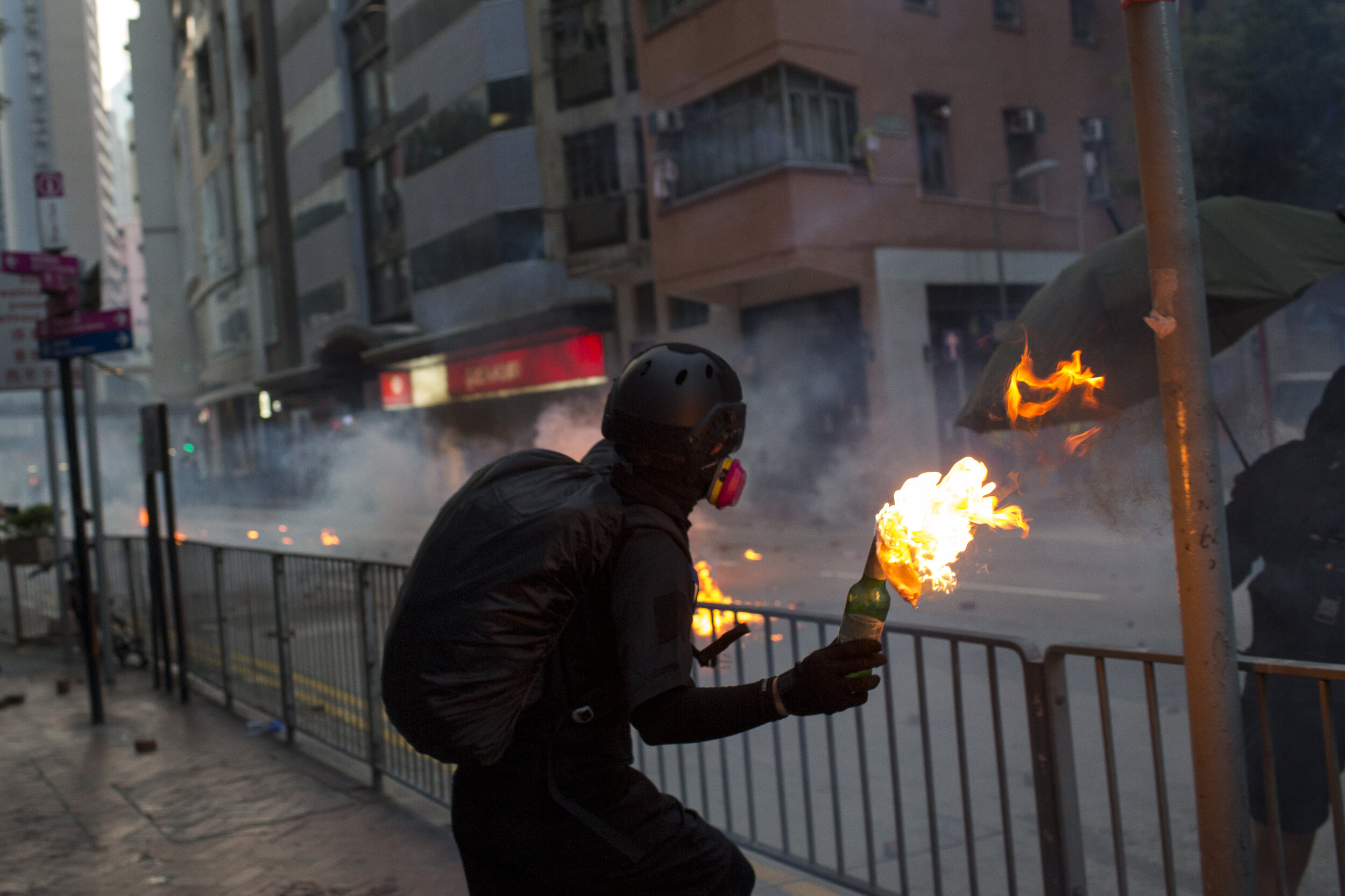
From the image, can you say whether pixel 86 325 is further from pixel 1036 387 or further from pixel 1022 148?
pixel 1022 148

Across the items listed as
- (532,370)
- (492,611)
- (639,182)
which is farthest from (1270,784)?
(532,370)

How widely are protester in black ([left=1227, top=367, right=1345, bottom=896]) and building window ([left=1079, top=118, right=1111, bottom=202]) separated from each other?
20.1 metres

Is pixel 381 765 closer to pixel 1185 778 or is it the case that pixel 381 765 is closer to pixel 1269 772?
pixel 1185 778

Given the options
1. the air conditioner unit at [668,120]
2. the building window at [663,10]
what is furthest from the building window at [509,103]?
the air conditioner unit at [668,120]

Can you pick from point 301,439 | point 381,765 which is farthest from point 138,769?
point 301,439

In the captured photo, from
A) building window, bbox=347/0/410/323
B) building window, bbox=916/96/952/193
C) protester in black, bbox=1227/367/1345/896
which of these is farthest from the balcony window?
building window, bbox=347/0/410/323

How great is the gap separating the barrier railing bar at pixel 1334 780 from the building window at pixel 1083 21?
22288 millimetres

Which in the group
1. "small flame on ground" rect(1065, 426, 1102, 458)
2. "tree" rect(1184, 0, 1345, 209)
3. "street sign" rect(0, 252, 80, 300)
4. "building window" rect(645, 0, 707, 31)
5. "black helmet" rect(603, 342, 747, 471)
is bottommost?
"small flame on ground" rect(1065, 426, 1102, 458)

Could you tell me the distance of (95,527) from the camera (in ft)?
29.3

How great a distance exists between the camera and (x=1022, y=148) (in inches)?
859

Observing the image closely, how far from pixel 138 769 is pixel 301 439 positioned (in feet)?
127

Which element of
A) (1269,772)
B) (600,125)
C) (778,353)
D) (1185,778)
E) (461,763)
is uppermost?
(600,125)

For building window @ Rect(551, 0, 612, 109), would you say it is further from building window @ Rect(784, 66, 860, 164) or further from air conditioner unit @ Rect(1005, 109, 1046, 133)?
air conditioner unit @ Rect(1005, 109, 1046, 133)

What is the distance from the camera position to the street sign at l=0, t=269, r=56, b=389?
1073 cm
